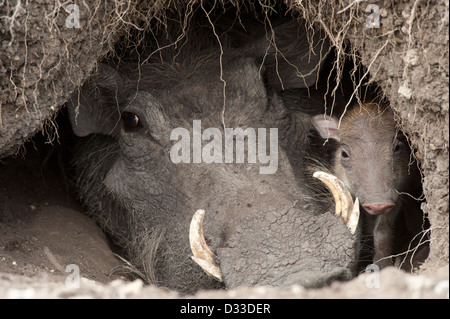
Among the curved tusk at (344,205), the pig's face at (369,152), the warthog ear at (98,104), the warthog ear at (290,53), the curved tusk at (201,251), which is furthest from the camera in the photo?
the warthog ear at (290,53)

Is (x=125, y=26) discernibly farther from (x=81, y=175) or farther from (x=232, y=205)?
(x=81, y=175)

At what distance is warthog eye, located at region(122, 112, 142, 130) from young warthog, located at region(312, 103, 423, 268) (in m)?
1.20

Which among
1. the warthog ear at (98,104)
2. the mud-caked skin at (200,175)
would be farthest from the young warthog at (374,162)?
the warthog ear at (98,104)

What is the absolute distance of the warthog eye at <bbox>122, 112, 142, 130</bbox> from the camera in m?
4.03

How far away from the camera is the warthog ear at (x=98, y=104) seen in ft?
13.1

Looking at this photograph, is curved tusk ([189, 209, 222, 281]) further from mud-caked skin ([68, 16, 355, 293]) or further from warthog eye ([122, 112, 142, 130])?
warthog eye ([122, 112, 142, 130])

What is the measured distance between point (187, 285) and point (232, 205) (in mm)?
565

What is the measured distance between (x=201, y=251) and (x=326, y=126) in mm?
1630

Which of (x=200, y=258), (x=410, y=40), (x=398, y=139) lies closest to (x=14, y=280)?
(x=200, y=258)

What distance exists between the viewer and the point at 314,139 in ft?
14.9

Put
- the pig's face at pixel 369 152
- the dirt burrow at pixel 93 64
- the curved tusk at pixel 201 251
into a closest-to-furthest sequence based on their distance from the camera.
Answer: the dirt burrow at pixel 93 64, the curved tusk at pixel 201 251, the pig's face at pixel 369 152

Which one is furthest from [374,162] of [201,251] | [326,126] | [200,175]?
[201,251]

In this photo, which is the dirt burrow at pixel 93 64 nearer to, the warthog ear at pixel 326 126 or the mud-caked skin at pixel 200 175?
the mud-caked skin at pixel 200 175

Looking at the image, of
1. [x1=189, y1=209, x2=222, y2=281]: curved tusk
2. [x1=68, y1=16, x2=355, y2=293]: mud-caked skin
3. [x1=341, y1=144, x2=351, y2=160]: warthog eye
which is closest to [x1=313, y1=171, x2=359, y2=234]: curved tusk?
[x1=68, y1=16, x2=355, y2=293]: mud-caked skin
